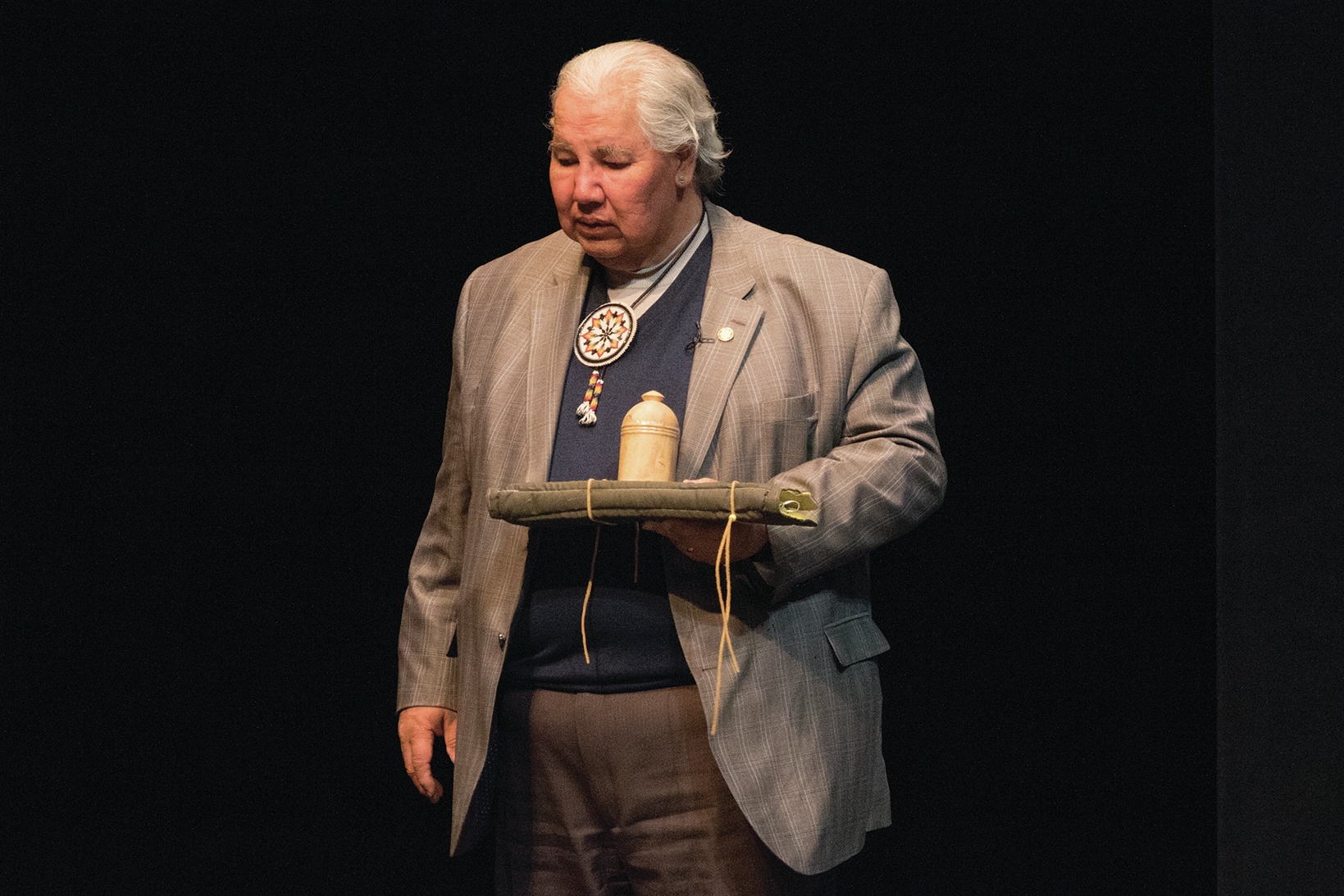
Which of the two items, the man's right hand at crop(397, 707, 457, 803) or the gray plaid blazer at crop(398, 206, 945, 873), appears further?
the man's right hand at crop(397, 707, 457, 803)

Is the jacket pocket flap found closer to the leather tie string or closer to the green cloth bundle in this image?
the leather tie string

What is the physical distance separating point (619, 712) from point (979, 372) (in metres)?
1.22

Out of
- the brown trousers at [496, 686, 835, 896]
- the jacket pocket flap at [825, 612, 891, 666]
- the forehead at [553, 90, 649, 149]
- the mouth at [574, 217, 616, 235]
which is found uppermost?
the forehead at [553, 90, 649, 149]

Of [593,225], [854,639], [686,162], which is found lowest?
[854,639]

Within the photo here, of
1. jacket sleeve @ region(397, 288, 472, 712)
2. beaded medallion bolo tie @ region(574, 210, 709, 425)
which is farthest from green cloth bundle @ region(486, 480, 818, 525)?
jacket sleeve @ region(397, 288, 472, 712)

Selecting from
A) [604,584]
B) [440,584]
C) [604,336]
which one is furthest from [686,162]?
[440,584]

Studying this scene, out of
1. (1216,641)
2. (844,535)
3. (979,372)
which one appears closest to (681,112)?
(844,535)

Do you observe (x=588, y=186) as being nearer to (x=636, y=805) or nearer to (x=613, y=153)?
(x=613, y=153)

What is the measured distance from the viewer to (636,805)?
1.92 meters

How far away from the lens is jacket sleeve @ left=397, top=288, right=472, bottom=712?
7.02 feet

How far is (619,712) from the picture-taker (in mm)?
1913

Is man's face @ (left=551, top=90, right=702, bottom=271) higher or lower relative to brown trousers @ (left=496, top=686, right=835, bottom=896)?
higher

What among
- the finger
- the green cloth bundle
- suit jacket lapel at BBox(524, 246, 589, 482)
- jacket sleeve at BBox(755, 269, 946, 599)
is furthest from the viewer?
the finger

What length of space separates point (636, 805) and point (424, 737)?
374 millimetres
